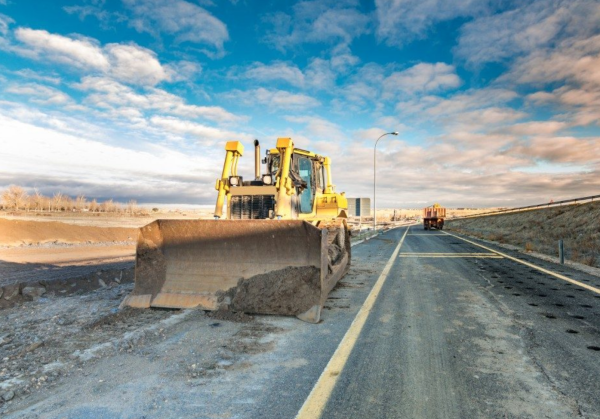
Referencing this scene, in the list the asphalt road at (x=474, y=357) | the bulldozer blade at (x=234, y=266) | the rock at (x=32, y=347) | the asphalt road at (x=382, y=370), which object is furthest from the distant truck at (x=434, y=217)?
the rock at (x=32, y=347)

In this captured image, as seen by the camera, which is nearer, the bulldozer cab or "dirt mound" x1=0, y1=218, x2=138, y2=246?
the bulldozer cab

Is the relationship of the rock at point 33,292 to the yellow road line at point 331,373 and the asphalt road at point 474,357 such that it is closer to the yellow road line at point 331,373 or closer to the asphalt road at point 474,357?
the yellow road line at point 331,373

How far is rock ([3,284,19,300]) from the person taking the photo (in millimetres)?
6479

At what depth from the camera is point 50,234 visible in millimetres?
21359

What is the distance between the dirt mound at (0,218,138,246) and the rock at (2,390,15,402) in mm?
19038

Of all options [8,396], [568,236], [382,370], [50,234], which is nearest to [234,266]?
[382,370]

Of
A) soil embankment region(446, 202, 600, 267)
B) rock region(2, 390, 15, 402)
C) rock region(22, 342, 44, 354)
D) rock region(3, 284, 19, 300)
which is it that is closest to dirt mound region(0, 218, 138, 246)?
rock region(3, 284, 19, 300)

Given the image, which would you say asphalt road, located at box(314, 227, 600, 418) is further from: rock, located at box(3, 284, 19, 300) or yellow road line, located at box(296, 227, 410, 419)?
rock, located at box(3, 284, 19, 300)

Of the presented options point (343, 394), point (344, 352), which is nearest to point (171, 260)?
point (344, 352)

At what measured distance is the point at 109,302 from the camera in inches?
235

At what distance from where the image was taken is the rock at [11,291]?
6.48m

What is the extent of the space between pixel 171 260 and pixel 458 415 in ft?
15.2

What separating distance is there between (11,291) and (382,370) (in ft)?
24.3

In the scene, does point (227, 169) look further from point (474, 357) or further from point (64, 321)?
point (474, 357)
